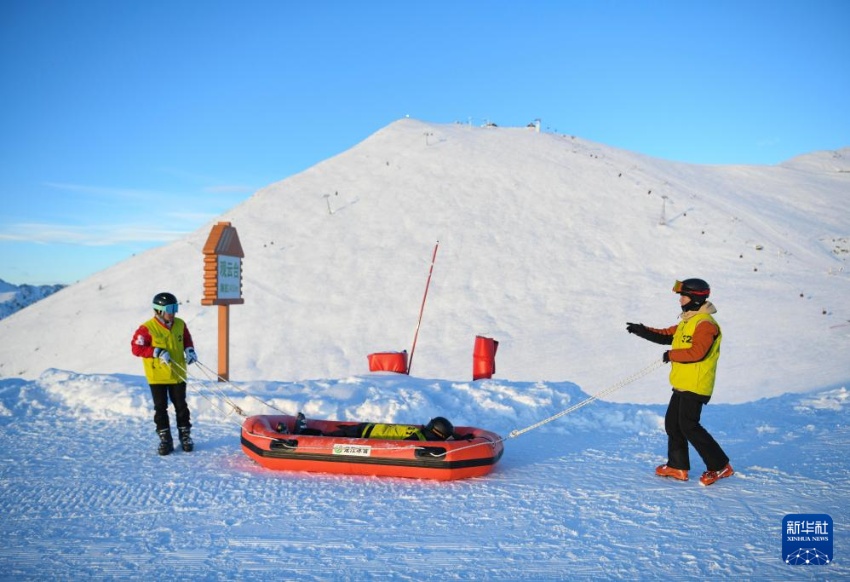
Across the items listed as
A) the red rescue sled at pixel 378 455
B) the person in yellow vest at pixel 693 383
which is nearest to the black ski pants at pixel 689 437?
the person in yellow vest at pixel 693 383

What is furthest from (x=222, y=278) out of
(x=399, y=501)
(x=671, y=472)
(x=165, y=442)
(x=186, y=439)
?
(x=671, y=472)

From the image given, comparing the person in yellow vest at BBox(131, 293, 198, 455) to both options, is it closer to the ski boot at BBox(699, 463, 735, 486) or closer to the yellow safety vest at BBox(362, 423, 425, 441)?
the yellow safety vest at BBox(362, 423, 425, 441)

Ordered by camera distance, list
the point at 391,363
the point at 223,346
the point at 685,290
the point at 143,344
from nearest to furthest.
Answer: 1. the point at 685,290
2. the point at 143,344
3. the point at 391,363
4. the point at 223,346

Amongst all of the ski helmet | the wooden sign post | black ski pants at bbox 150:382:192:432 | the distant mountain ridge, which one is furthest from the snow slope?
the distant mountain ridge

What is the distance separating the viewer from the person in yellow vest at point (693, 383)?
6.20 meters

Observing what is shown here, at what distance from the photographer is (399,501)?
5758 mm

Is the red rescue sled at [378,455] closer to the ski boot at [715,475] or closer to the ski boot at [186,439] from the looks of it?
the ski boot at [186,439]

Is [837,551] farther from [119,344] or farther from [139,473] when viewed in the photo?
[119,344]

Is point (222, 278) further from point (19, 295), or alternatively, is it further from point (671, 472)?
point (19, 295)

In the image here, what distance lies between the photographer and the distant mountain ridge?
52.6 meters

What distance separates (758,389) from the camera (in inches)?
637

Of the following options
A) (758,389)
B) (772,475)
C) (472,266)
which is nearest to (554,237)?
(472,266)

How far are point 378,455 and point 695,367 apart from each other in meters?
3.47

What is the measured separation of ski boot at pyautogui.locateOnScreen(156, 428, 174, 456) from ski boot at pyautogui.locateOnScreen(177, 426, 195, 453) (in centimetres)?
17
